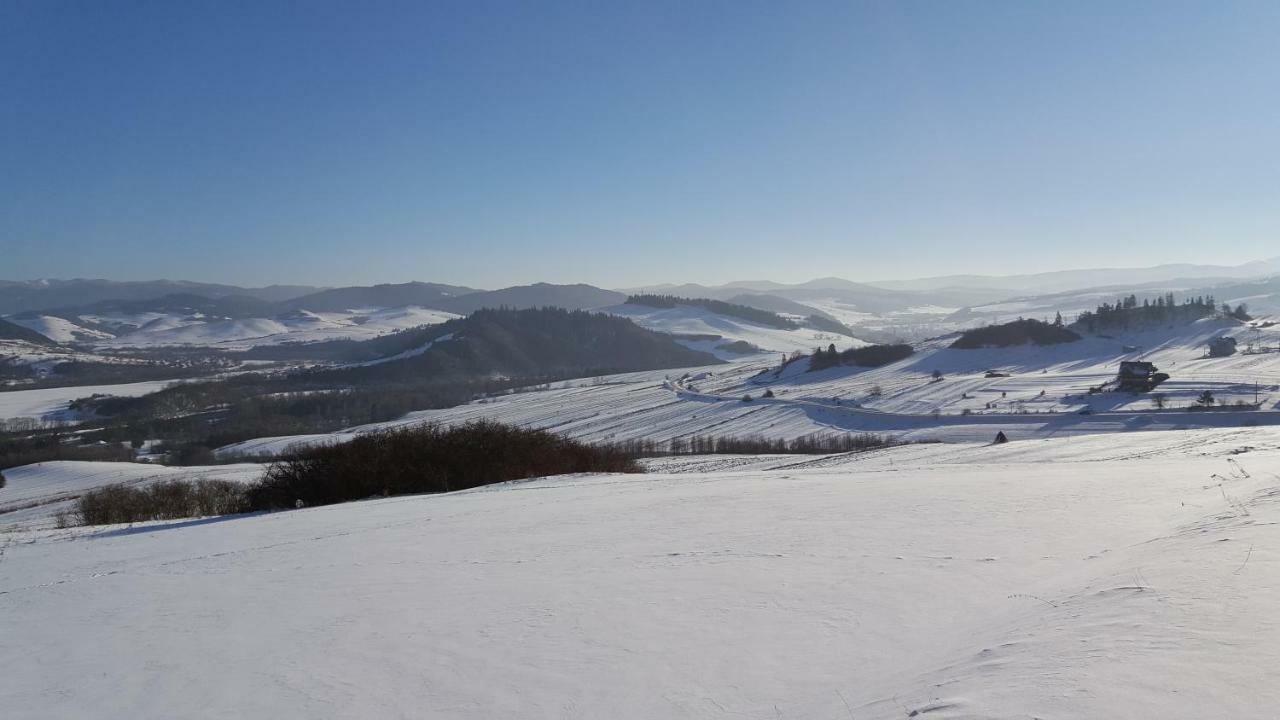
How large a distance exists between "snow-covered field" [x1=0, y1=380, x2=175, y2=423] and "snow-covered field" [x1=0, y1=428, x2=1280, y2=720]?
160m

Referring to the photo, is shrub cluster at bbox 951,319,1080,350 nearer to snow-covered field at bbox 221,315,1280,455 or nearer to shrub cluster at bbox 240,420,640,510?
snow-covered field at bbox 221,315,1280,455

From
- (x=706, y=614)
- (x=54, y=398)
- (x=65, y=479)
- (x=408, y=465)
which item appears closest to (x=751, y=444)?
(x=408, y=465)

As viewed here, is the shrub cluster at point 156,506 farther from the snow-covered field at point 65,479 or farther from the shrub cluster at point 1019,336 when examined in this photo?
the shrub cluster at point 1019,336

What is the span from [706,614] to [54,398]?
200289 millimetres

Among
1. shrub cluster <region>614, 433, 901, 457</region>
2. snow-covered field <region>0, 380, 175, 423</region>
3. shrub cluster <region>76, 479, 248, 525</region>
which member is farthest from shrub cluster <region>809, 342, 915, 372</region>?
snow-covered field <region>0, 380, 175, 423</region>

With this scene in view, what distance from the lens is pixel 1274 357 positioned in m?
78.3

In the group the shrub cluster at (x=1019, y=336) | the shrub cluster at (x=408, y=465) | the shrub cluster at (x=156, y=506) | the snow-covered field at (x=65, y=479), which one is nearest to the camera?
the shrub cluster at (x=156, y=506)

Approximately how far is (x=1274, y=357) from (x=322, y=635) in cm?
10430

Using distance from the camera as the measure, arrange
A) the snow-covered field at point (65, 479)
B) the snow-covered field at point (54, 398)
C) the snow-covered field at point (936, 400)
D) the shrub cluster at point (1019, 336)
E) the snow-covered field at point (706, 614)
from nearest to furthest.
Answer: the snow-covered field at point (706, 614) < the snow-covered field at point (65, 479) < the snow-covered field at point (936, 400) < the shrub cluster at point (1019, 336) < the snow-covered field at point (54, 398)

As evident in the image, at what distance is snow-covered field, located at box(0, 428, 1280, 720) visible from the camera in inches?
166

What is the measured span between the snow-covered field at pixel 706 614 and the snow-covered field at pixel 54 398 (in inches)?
6289

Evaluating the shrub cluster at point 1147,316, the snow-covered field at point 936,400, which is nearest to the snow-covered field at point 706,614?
the snow-covered field at point 936,400

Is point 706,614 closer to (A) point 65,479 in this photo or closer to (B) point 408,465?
(B) point 408,465

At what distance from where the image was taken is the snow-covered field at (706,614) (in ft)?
13.8
